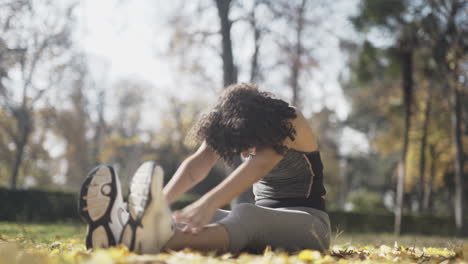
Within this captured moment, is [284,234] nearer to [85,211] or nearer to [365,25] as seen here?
[85,211]

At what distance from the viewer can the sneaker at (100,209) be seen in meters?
2.49

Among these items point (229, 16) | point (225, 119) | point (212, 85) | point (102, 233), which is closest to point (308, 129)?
point (225, 119)

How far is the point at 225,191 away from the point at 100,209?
67 centimetres

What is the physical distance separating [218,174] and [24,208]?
9.65 m

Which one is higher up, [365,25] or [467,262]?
[365,25]

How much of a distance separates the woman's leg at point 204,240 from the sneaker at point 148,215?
0.07 meters

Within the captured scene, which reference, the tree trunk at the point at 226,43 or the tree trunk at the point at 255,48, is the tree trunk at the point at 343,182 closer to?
the tree trunk at the point at 255,48

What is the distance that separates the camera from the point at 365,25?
15188 millimetres

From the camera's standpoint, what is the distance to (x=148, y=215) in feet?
7.47

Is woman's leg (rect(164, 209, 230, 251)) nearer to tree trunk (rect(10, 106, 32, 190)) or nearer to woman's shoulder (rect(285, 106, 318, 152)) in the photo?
woman's shoulder (rect(285, 106, 318, 152))

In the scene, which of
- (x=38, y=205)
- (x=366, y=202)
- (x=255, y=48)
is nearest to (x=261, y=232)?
(x=255, y=48)

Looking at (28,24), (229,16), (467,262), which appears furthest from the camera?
(28,24)

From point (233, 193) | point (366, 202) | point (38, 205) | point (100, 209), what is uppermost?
point (233, 193)

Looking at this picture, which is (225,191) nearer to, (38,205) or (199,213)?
(199,213)
